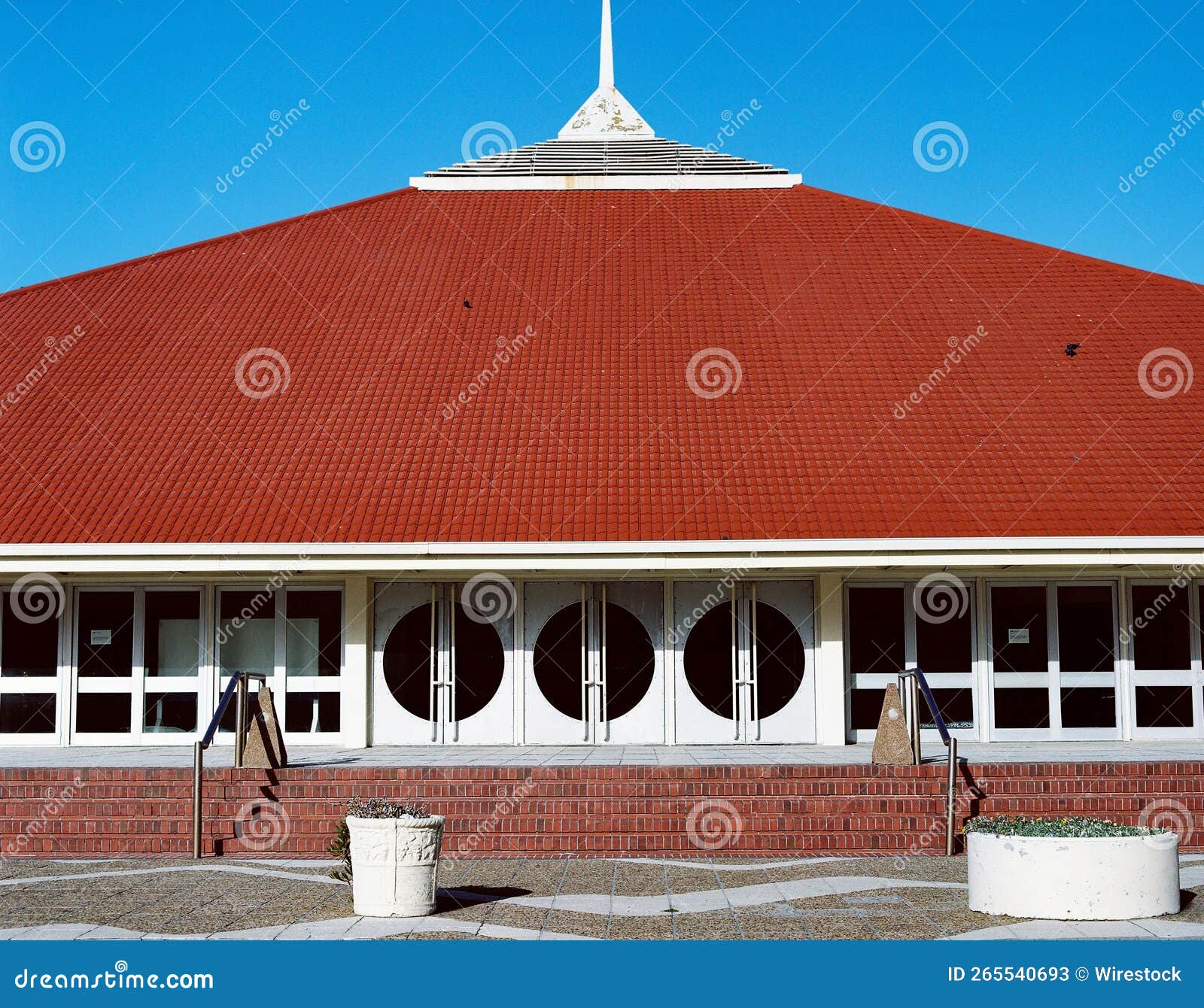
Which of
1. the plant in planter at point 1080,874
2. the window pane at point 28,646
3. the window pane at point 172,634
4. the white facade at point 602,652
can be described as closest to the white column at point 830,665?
the white facade at point 602,652

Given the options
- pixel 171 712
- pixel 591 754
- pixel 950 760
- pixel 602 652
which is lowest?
pixel 591 754

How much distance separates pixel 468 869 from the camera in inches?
469

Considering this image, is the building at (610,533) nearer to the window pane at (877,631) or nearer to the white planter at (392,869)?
the window pane at (877,631)

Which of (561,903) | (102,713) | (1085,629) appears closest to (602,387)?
(1085,629)

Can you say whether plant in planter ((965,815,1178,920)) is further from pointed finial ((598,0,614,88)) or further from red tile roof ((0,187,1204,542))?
pointed finial ((598,0,614,88))

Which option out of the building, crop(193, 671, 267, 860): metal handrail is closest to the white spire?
the building

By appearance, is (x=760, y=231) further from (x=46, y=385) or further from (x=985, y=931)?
(x=985, y=931)

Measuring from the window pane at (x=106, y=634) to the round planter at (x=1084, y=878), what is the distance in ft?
41.2

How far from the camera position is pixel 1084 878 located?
9.26 metres

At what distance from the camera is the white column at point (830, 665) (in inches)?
690

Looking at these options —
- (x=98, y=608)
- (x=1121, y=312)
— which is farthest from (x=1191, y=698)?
(x=98, y=608)

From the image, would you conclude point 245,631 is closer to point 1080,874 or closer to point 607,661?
point 607,661

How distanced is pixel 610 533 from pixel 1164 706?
777 centimetres

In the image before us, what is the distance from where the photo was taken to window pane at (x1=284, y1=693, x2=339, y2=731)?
1795 centimetres
